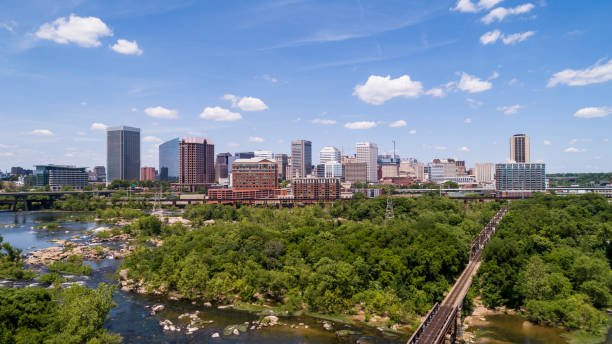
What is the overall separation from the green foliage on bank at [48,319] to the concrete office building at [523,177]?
516 ft

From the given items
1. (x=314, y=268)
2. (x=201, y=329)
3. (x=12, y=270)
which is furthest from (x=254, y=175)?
(x=201, y=329)

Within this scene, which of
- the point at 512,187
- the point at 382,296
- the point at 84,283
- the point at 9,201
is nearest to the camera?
the point at 382,296

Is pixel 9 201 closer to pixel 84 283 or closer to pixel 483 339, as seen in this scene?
pixel 84 283

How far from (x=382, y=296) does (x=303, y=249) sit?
13703 mm

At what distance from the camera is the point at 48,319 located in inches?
1053

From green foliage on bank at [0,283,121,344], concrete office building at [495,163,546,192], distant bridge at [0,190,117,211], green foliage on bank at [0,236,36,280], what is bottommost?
green foliage on bank at [0,236,36,280]

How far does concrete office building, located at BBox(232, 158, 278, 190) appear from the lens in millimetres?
139500

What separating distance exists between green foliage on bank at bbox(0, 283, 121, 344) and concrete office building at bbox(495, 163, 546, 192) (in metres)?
157

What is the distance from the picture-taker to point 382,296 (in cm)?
3597

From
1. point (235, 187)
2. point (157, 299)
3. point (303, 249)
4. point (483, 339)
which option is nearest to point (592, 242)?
point (483, 339)

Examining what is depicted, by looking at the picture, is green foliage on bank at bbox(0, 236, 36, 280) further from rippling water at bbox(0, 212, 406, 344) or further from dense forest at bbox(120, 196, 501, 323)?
dense forest at bbox(120, 196, 501, 323)

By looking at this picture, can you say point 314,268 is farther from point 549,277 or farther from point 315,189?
point 315,189

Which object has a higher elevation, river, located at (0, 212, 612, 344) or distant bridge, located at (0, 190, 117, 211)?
distant bridge, located at (0, 190, 117, 211)

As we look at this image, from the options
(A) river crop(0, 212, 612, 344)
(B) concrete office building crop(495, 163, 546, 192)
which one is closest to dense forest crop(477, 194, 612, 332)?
(A) river crop(0, 212, 612, 344)
